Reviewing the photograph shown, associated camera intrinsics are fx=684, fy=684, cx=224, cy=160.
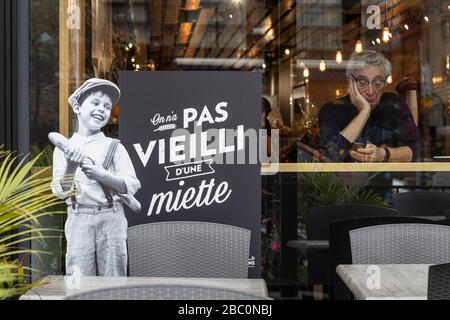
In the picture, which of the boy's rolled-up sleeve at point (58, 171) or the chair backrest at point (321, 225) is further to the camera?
the chair backrest at point (321, 225)

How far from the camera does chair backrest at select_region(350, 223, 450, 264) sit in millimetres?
3002

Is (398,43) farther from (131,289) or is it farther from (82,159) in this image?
(131,289)

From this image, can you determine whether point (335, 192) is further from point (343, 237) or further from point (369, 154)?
point (343, 237)

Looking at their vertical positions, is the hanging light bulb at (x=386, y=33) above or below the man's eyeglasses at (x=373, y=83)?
above

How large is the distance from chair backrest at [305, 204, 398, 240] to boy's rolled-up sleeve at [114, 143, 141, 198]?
134cm

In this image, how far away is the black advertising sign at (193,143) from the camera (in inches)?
145

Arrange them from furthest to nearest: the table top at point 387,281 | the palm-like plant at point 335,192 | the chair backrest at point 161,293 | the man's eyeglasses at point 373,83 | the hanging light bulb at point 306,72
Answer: the hanging light bulb at point 306,72 < the man's eyeglasses at point 373,83 < the palm-like plant at point 335,192 < the table top at point 387,281 < the chair backrest at point 161,293

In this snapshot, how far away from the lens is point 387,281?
2549 millimetres

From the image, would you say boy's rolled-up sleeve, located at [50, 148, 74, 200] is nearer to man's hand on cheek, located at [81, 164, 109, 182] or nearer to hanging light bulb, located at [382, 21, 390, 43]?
Result: man's hand on cheek, located at [81, 164, 109, 182]

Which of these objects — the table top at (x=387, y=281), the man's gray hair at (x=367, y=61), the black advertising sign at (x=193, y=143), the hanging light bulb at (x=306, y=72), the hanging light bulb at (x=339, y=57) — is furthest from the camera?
the hanging light bulb at (x=306, y=72)

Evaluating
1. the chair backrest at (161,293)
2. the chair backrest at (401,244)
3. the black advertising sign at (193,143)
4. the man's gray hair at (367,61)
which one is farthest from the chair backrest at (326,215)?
the chair backrest at (161,293)

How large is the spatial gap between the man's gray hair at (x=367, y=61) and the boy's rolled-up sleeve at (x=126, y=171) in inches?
120

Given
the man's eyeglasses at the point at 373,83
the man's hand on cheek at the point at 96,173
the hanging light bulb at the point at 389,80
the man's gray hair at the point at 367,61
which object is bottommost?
the man's hand on cheek at the point at 96,173

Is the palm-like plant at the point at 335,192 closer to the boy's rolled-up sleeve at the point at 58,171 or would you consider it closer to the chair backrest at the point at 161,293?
the boy's rolled-up sleeve at the point at 58,171
